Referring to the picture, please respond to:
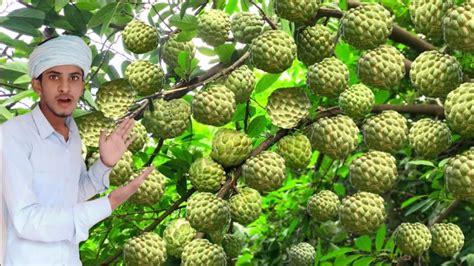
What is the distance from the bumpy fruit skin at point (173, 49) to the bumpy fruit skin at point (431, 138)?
0.62 meters

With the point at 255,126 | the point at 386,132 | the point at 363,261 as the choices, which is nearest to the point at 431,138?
the point at 386,132

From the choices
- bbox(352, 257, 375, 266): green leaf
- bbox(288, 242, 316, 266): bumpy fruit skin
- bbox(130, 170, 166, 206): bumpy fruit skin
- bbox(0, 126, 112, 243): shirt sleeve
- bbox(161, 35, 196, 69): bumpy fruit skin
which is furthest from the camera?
bbox(352, 257, 375, 266): green leaf

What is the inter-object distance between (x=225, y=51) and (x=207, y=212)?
0.41 metres

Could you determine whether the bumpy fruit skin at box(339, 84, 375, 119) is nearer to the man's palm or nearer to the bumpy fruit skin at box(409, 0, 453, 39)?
the bumpy fruit skin at box(409, 0, 453, 39)

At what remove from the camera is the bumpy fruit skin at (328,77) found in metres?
2.01

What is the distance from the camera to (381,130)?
200 centimetres

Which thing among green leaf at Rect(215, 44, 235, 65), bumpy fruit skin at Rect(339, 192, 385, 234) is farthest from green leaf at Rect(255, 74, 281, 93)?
bumpy fruit skin at Rect(339, 192, 385, 234)

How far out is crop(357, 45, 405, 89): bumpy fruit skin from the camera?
1963mm

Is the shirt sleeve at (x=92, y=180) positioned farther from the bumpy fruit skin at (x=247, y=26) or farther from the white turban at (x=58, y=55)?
the bumpy fruit skin at (x=247, y=26)

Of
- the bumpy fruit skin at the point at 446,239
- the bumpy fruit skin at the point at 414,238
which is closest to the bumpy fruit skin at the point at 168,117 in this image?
the bumpy fruit skin at the point at 414,238

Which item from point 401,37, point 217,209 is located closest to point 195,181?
point 217,209

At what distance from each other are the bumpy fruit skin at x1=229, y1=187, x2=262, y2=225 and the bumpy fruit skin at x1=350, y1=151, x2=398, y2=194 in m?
0.24

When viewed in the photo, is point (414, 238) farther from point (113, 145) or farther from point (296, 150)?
point (113, 145)

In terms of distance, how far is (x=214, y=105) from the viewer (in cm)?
193
